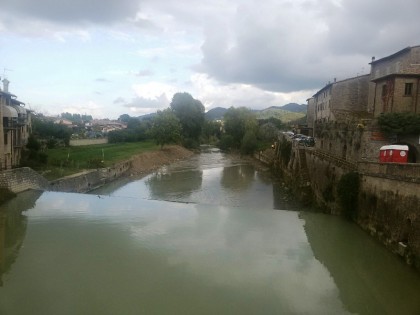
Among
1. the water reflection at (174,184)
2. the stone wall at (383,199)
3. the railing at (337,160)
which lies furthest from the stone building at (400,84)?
the water reflection at (174,184)

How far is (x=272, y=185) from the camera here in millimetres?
36312

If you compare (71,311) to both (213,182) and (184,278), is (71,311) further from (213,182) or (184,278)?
(213,182)

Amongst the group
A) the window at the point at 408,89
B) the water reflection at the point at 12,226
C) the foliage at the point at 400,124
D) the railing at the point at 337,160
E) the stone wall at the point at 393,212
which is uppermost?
the window at the point at 408,89

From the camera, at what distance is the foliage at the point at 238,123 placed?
7062cm

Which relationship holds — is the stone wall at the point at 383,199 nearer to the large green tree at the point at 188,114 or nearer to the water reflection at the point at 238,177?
the water reflection at the point at 238,177

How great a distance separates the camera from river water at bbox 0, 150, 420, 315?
38.0 ft

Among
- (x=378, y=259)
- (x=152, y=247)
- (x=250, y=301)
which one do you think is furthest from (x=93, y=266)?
(x=378, y=259)

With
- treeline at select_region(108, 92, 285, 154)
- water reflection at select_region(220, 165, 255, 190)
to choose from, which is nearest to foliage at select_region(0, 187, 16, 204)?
water reflection at select_region(220, 165, 255, 190)

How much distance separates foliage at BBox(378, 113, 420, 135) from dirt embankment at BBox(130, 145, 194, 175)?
28.5 meters

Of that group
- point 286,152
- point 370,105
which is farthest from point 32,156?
point 370,105

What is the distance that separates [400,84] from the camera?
2648 cm

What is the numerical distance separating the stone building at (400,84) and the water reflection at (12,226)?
25.0 m

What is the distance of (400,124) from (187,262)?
1580 cm

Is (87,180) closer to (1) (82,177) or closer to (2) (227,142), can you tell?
(1) (82,177)
